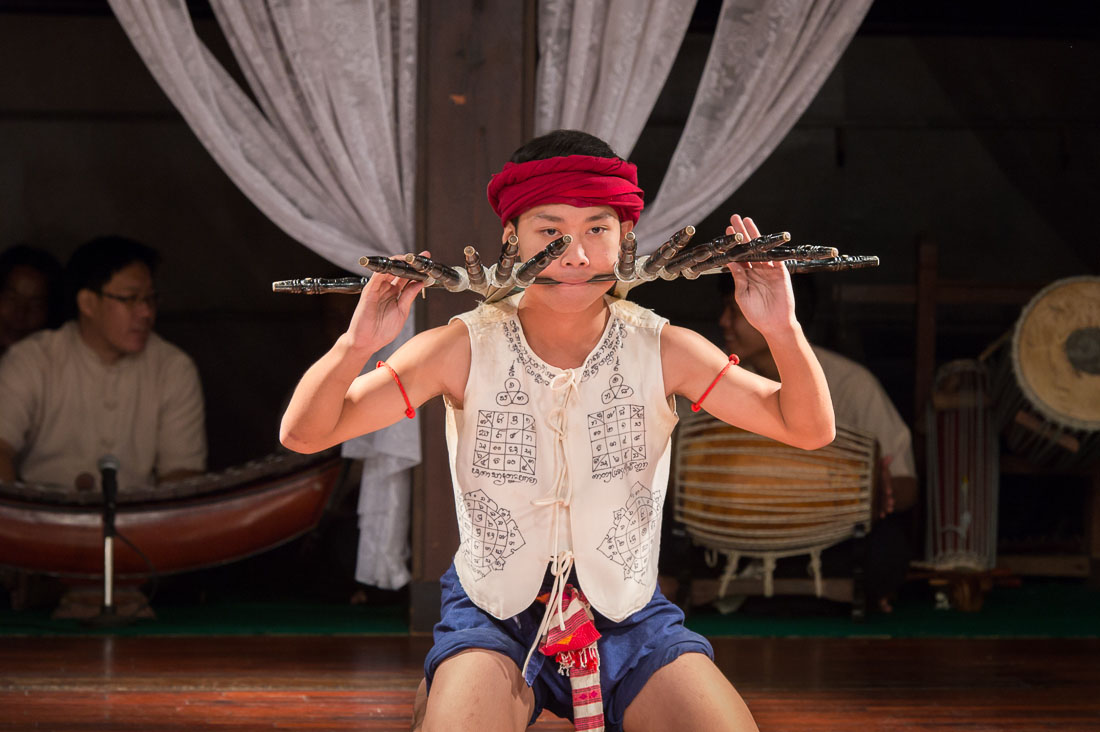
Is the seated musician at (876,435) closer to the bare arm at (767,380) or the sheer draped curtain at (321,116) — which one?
the sheer draped curtain at (321,116)

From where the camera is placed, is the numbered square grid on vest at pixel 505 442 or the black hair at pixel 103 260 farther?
the black hair at pixel 103 260

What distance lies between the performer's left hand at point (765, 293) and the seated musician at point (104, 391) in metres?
3.57

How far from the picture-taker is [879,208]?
298 inches

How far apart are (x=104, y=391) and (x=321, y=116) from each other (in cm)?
185

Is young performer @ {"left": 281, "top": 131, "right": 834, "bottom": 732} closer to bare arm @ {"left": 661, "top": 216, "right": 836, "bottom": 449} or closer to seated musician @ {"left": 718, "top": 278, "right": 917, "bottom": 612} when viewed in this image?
bare arm @ {"left": 661, "top": 216, "right": 836, "bottom": 449}

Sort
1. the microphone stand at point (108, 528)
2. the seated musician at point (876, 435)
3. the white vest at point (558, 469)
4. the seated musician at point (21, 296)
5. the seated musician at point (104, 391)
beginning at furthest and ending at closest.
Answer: the seated musician at point (21, 296) < the seated musician at point (104, 391) < the seated musician at point (876, 435) < the microphone stand at point (108, 528) < the white vest at point (558, 469)

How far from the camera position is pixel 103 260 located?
17.3 ft

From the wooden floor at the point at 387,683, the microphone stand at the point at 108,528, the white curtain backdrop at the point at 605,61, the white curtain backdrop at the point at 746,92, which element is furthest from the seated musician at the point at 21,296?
the white curtain backdrop at the point at 746,92

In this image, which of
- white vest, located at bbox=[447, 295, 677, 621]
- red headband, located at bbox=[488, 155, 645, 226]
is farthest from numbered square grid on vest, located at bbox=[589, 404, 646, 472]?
red headband, located at bbox=[488, 155, 645, 226]

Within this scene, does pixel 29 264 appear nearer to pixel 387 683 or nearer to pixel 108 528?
pixel 108 528

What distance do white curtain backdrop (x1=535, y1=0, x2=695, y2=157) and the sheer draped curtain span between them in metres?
0.52

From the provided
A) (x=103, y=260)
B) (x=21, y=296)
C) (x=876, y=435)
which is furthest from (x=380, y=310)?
(x=21, y=296)

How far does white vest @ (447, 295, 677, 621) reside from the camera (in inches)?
96.7

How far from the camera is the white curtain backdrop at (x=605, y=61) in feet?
14.0
